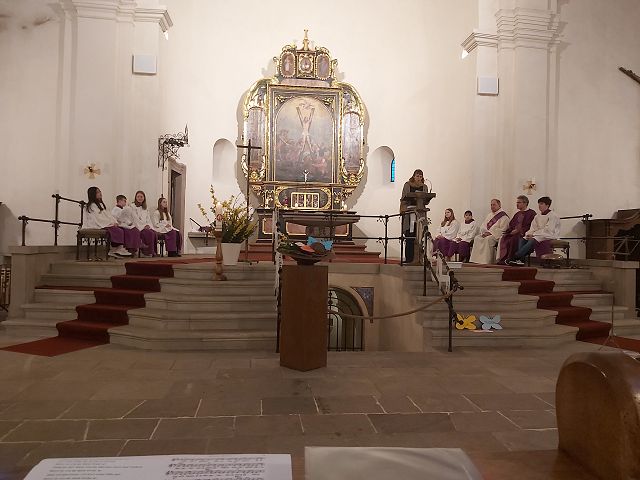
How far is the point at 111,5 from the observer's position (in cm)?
1208

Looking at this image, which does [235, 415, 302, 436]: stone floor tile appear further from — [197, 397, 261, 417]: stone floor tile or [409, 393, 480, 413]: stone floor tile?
[409, 393, 480, 413]: stone floor tile

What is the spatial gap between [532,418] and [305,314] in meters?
2.30

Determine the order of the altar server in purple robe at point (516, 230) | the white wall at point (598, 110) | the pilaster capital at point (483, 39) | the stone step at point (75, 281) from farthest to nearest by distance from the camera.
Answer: the white wall at point (598, 110) < the pilaster capital at point (483, 39) < the altar server in purple robe at point (516, 230) < the stone step at point (75, 281)

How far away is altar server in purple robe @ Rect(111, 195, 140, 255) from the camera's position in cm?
1065

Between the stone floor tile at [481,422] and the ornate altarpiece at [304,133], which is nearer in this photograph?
the stone floor tile at [481,422]

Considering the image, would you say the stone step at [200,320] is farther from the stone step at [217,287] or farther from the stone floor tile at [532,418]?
the stone floor tile at [532,418]

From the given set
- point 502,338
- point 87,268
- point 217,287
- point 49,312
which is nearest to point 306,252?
point 217,287

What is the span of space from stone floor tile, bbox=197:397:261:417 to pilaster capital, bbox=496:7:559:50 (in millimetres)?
12413

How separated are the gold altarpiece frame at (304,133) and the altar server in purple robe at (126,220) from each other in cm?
452

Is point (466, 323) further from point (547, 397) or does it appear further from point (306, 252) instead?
point (306, 252)

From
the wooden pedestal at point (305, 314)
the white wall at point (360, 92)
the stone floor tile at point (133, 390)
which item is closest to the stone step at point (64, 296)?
the stone floor tile at point (133, 390)

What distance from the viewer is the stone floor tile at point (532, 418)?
3.77 metres

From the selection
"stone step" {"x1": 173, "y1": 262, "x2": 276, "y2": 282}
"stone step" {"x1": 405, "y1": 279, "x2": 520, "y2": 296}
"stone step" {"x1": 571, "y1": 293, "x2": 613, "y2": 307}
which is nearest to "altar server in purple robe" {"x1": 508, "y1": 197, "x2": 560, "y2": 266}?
"stone step" {"x1": 571, "y1": 293, "x2": 613, "y2": 307}

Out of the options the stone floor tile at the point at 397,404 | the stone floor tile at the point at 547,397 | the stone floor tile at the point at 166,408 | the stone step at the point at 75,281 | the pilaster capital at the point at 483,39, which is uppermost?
the pilaster capital at the point at 483,39
